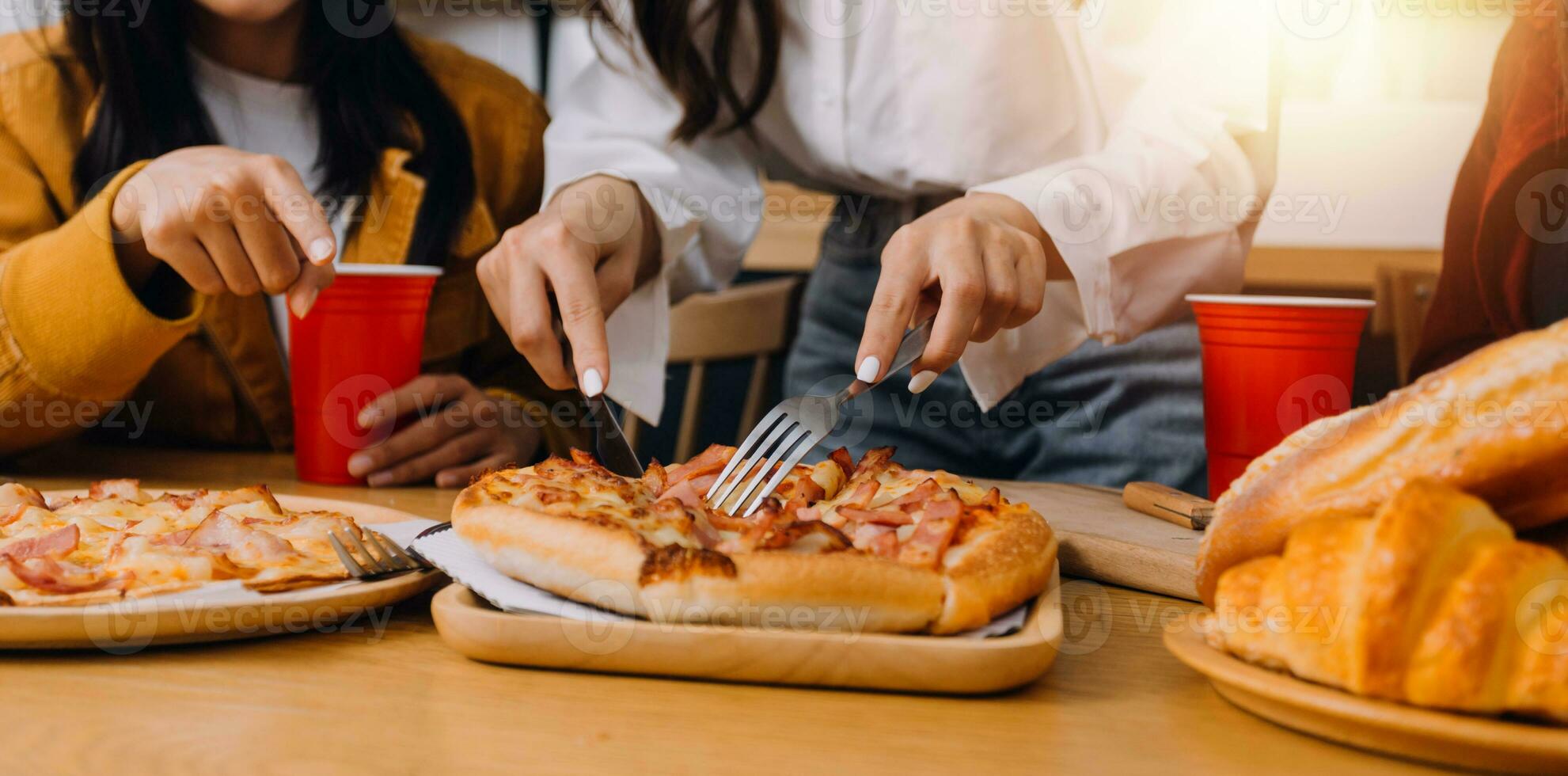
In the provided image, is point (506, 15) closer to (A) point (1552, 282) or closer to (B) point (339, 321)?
(B) point (339, 321)

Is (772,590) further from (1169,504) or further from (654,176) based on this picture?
(654,176)

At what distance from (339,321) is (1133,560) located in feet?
A: 2.55

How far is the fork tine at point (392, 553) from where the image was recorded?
0.67 m

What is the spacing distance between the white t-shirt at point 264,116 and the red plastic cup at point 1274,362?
118cm

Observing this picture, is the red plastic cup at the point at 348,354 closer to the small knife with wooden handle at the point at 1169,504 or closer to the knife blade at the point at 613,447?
the knife blade at the point at 613,447

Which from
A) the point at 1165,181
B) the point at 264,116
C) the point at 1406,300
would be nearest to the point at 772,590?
the point at 1165,181

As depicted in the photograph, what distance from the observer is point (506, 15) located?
342cm

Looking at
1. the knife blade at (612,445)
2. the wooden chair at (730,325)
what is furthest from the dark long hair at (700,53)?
the knife blade at (612,445)

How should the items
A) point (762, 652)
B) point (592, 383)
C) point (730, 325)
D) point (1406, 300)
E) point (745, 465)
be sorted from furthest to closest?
point (1406, 300) < point (730, 325) < point (592, 383) < point (745, 465) < point (762, 652)

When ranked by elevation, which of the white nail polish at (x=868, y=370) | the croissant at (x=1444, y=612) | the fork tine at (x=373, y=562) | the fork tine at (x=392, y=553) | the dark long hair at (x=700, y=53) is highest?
the dark long hair at (x=700, y=53)

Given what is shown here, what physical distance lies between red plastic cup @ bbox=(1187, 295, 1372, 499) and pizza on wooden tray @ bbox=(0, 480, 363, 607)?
656mm

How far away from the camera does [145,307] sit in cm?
110

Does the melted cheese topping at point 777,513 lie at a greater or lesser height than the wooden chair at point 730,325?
greater

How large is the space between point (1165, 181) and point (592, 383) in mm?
602
